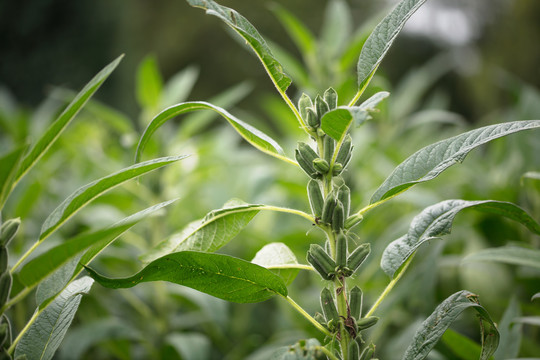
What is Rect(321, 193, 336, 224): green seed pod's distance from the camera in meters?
0.62

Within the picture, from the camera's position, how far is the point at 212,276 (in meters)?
0.61

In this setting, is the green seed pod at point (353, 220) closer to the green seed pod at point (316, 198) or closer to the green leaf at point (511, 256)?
the green seed pod at point (316, 198)

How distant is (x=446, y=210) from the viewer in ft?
2.16

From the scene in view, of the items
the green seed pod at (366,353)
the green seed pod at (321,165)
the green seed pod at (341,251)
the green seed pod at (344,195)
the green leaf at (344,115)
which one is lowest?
the green seed pod at (366,353)

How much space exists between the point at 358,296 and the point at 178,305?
129 cm

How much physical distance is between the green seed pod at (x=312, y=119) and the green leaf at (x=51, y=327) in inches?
16.6

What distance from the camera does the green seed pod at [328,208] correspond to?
2.03 ft

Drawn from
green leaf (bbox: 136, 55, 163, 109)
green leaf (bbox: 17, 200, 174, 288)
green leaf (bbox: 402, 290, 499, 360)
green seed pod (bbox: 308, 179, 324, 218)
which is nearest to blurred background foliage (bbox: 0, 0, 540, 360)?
green leaf (bbox: 136, 55, 163, 109)

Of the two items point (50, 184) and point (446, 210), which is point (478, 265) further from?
point (50, 184)

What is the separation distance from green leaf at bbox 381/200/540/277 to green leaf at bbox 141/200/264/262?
0.22 m

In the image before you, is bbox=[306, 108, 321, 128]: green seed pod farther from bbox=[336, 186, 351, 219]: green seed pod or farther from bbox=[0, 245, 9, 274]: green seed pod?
bbox=[0, 245, 9, 274]: green seed pod

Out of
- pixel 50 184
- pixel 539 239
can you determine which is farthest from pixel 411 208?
pixel 50 184

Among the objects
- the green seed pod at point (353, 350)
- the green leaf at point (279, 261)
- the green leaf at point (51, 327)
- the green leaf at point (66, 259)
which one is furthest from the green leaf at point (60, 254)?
the green seed pod at point (353, 350)

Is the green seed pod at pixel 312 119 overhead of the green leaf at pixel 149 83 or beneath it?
beneath
